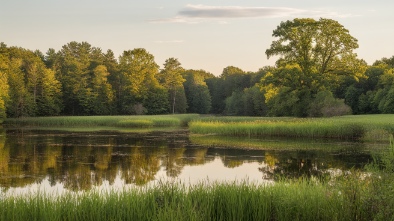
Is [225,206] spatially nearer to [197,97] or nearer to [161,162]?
[161,162]

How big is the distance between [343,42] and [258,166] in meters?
27.2

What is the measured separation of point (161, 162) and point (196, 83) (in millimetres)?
69929

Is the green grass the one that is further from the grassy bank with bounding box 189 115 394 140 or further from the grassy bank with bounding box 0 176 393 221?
the grassy bank with bounding box 0 176 393 221

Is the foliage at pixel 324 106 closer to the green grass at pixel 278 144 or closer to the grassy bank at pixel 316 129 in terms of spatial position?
the grassy bank at pixel 316 129

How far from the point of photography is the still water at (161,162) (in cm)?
1423

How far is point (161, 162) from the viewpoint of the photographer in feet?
61.6

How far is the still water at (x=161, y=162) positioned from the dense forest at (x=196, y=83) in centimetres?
1518

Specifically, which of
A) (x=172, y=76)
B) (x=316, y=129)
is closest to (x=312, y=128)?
(x=316, y=129)

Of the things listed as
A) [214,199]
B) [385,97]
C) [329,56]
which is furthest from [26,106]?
[214,199]

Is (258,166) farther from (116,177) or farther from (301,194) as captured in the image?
(301,194)

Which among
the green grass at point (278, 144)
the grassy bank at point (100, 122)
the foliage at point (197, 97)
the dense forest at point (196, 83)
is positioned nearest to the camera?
the green grass at point (278, 144)

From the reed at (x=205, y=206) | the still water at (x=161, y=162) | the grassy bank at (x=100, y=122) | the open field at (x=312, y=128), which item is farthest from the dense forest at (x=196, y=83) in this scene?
the reed at (x=205, y=206)

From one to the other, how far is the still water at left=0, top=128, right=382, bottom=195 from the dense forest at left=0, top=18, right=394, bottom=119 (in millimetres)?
15182

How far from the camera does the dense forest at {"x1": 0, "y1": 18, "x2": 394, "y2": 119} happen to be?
134ft
